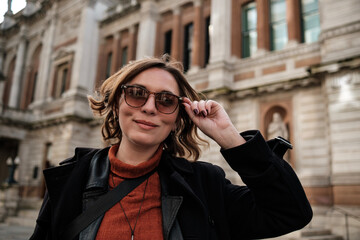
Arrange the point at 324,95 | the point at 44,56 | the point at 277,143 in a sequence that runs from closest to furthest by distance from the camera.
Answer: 1. the point at 277,143
2. the point at 324,95
3. the point at 44,56

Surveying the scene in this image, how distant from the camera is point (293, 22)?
39.5ft

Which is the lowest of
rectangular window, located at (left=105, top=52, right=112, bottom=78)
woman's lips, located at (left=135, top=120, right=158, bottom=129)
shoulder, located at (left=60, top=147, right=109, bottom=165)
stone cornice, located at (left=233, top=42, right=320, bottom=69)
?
shoulder, located at (left=60, top=147, right=109, bottom=165)

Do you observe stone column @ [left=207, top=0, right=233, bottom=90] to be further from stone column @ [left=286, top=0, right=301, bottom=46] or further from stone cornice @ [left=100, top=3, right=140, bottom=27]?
stone cornice @ [left=100, top=3, right=140, bottom=27]

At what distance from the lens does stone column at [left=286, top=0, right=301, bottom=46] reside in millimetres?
11953

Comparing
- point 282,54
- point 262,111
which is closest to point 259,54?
point 282,54

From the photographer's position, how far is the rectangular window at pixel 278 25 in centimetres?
1263

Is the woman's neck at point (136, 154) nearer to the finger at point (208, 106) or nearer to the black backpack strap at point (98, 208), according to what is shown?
the black backpack strap at point (98, 208)

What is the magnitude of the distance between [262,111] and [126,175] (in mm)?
10825

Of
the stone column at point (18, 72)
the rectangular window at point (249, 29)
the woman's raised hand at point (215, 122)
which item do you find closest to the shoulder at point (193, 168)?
the woman's raised hand at point (215, 122)

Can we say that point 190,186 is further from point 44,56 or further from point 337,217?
point 44,56

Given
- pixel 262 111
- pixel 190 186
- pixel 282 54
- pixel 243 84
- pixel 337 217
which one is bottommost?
pixel 337 217

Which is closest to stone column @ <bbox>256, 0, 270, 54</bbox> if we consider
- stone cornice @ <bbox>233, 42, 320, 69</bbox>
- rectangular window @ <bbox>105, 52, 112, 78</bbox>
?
stone cornice @ <bbox>233, 42, 320, 69</bbox>

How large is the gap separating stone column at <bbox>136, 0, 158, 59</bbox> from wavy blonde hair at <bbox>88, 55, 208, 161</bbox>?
1528cm

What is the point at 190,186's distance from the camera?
1.66 metres
